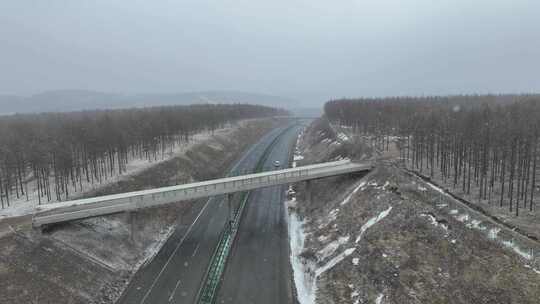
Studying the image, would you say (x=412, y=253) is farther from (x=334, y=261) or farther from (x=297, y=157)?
(x=297, y=157)

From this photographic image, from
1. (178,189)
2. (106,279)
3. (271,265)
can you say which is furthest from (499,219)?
(106,279)

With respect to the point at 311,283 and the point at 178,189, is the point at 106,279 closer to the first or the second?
the point at 178,189

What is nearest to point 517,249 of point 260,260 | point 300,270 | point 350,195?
point 300,270

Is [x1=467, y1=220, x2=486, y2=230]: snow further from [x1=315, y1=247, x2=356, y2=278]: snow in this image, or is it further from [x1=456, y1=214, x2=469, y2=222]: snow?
[x1=315, y1=247, x2=356, y2=278]: snow

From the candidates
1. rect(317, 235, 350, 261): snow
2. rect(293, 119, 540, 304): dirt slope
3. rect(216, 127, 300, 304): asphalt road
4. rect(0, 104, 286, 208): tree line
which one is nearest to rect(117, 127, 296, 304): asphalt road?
rect(216, 127, 300, 304): asphalt road

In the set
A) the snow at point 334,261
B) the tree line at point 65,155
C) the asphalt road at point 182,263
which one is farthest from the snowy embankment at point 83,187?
the snow at point 334,261

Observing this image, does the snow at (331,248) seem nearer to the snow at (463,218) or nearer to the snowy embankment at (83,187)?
the snow at (463,218)
